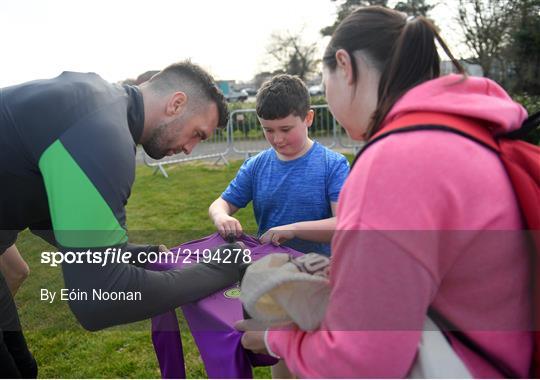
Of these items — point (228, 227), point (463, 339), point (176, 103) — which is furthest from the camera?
point (228, 227)

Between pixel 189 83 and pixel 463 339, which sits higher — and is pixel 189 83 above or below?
above

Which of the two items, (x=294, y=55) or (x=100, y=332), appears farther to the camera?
(x=294, y=55)

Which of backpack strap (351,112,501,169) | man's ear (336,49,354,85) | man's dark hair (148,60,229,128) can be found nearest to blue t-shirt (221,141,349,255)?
man's dark hair (148,60,229,128)

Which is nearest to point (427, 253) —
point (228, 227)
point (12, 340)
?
point (228, 227)

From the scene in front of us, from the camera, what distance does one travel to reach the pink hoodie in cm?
93

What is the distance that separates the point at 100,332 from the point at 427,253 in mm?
3478

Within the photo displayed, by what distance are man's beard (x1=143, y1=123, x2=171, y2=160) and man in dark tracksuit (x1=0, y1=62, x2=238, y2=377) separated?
0.12 metres

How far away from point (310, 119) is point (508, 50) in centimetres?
1699

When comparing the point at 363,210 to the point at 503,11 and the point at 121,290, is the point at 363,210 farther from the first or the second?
the point at 503,11

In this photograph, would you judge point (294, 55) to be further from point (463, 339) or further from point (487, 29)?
point (463, 339)

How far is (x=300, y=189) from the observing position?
2.56 meters

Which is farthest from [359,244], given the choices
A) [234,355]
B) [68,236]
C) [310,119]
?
[310,119]

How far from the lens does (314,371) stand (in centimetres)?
108

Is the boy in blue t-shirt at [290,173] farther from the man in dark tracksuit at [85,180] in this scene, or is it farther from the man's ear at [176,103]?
the man in dark tracksuit at [85,180]
